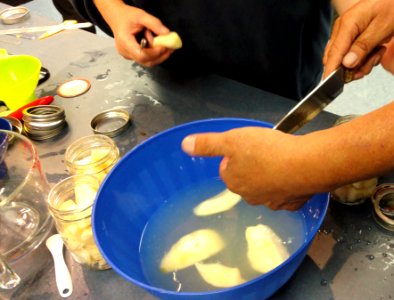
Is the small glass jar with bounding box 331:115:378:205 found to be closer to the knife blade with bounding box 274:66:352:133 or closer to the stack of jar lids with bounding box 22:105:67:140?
the knife blade with bounding box 274:66:352:133

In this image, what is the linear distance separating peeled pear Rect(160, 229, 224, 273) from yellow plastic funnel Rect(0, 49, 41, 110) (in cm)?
58

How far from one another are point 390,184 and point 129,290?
46 cm

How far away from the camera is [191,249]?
624 mm

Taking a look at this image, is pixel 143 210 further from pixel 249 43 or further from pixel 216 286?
pixel 249 43

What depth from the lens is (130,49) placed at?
0.89 m

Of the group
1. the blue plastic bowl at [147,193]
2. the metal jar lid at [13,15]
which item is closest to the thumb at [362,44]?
the blue plastic bowl at [147,193]

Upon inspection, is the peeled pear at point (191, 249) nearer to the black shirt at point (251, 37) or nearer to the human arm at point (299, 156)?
the human arm at point (299, 156)

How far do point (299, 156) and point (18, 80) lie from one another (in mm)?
780

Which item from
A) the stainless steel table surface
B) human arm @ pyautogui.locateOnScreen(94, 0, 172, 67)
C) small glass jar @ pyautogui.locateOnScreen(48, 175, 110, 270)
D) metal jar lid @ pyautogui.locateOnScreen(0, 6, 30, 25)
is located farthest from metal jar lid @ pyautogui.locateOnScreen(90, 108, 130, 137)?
metal jar lid @ pyautogui.locateOnScreen(0, 6, 30, 25)

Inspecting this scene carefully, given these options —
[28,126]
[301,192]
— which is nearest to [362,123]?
[301,192]

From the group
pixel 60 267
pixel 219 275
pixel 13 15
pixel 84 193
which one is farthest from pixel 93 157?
pixel 13 15

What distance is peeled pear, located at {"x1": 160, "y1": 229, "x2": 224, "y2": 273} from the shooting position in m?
0.61

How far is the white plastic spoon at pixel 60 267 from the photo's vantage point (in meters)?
0.61

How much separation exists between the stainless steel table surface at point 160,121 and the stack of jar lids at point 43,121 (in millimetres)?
21
